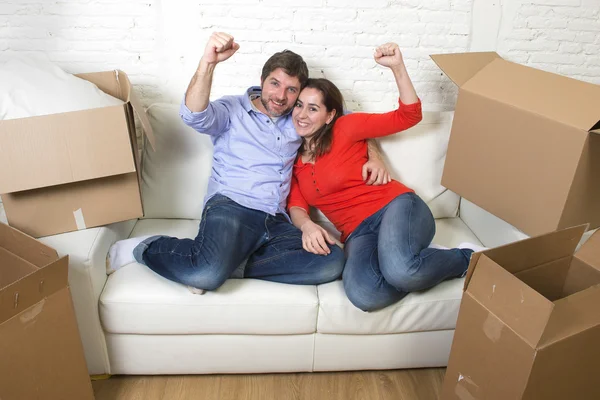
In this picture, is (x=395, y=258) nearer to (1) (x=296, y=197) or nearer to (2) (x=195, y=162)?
(1) (x=296, y=197)

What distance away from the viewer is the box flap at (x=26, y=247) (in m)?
1.37

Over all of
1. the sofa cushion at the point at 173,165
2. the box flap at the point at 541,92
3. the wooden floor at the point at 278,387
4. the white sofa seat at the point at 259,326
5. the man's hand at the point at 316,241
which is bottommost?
the wooden floor at the point at 278,387

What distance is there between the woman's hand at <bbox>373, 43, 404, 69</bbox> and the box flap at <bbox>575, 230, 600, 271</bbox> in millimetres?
788

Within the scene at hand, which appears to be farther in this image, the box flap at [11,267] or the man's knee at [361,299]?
the man's knee at [361,299]

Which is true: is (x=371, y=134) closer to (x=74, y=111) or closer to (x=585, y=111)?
(x=585, y=111)

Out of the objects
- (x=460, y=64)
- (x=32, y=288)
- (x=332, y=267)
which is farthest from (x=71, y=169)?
(x=460, y=64)

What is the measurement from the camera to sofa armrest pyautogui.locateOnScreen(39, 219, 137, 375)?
5.01 ft

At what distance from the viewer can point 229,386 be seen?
1693mm

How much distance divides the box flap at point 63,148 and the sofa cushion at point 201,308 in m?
0.36

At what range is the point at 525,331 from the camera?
1.16 metres

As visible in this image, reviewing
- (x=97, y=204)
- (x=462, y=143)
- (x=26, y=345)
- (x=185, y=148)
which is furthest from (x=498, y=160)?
(x=26, y=345)

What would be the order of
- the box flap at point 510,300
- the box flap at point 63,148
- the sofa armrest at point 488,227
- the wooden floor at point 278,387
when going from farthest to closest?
the sofa armrest at point 488,227 → the wooden floor at point 278,387 → the box flap at point 63,148 → the box flap at point 510,300

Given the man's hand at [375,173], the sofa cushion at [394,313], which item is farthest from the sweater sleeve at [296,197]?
the sofa cushion at [394,313]

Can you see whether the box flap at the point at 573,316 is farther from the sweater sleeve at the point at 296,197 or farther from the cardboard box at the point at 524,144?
the sweater sleeve at the point at 296,197
